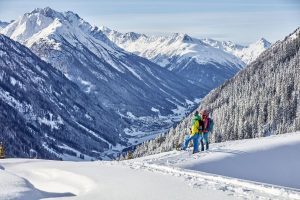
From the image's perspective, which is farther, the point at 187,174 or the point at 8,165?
the point at 8,165

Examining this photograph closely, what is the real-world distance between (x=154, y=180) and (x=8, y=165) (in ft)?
41.9

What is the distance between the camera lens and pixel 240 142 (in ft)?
113

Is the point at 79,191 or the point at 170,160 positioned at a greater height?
the point at 170,160

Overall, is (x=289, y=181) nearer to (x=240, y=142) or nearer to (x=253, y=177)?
(x=253, y=177)

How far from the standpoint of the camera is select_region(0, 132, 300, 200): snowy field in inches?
699

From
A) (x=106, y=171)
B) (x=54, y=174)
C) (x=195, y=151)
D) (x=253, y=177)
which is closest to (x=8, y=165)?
(x=54, y=174)

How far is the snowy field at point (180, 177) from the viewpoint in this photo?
17.8 m

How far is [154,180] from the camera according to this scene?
2097 centimetres

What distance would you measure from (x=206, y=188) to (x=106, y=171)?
7.12m

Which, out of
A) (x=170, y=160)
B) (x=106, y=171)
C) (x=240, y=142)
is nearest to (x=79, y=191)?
(x=106, y=171)

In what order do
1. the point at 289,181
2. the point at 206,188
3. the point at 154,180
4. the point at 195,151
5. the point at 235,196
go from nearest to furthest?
the point at 235,196, the point at 206,188, the point at 154,180, the point at 289,181, the point at 195,151

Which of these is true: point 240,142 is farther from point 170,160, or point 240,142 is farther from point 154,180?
point 154,180

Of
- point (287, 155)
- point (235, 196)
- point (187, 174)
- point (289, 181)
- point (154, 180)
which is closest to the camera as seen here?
point (235, 196)

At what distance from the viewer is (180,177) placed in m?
22.1
